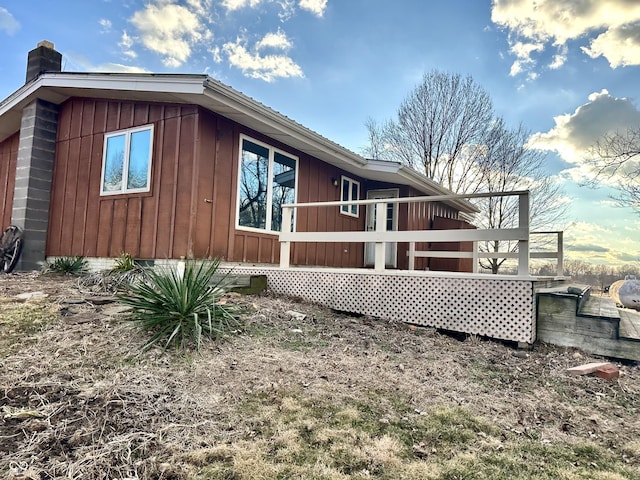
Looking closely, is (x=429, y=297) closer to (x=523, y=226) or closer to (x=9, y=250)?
(x=523, y=226)

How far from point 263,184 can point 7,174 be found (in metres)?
6.50

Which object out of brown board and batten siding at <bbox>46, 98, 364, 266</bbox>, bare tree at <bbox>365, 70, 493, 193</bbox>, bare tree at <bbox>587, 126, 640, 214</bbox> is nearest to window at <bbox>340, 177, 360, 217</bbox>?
brown board and batten siding at <bbox>46, 98, 364, 266</bbox>

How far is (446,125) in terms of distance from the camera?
17.4 metres

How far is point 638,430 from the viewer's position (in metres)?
2.49

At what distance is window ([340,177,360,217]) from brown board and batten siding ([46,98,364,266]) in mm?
1245

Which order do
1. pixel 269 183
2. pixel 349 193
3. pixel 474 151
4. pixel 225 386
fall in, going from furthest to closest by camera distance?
1. pixel 474 151
2. pixel 349 193
3. pixel 269 183
4. pixel 225 386

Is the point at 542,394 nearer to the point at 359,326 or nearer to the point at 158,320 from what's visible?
the point at 359,326

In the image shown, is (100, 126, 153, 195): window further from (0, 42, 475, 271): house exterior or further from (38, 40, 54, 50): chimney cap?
(38, 40, 54, 50): chimney cap

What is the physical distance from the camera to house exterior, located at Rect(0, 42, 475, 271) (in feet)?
20.0

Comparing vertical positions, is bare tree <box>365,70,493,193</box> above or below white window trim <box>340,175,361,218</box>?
above

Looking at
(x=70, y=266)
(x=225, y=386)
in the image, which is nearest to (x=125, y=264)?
(x=70, y=266)

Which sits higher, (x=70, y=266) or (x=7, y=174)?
(x=7, y=174)

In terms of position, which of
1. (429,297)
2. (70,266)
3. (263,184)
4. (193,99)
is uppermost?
(193,99)

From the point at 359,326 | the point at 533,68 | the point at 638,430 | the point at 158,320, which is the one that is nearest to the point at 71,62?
the point at 158,320
